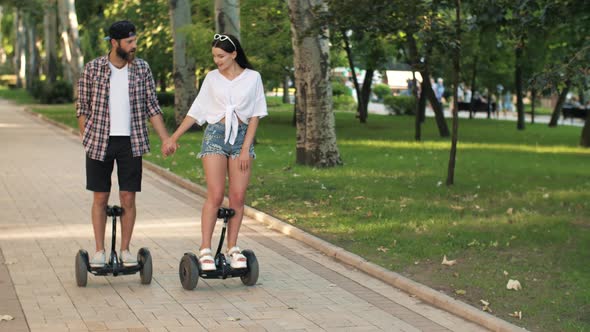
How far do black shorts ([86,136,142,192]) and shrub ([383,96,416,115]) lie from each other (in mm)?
39654

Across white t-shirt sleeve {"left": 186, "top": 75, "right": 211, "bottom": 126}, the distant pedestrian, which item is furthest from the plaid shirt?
the distant pedestrian

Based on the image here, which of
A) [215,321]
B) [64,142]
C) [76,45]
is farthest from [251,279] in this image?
[76,45]

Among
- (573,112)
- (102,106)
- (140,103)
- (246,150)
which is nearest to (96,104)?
(102,106)

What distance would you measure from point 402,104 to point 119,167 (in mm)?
40135

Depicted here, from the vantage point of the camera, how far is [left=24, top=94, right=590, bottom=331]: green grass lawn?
8617mm

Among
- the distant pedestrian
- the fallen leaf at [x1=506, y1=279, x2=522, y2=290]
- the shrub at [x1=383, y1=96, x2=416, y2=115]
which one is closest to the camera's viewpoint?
the fallen leaf at [x1=506, y1=279, x2=522, y2=290]

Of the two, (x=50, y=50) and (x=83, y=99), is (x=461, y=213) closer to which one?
(x=83, y=99)

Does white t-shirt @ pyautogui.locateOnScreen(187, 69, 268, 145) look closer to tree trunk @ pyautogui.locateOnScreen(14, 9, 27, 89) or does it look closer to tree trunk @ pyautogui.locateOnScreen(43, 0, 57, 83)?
tree trunk @ pyautogui.locateOnScreen(43, 0, 57, 83)

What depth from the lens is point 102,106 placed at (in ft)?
27.2

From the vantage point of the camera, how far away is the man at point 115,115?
828cm

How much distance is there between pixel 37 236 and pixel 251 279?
11.3ft

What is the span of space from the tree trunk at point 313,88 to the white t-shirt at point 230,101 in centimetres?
963

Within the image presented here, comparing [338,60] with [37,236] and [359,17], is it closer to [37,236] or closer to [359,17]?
[359,17]

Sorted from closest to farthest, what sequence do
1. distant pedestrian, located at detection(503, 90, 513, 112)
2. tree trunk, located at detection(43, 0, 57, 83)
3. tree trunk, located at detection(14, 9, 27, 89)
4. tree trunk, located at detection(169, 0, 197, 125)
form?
tree trunk, located at detection(169, 0, 197, 125), tree trunk, located at detection(43, 0, 57, 83), distant pedestrian, located at detection(503, 90, 513, 112), tree trunk, located at detection(14, 9, 27, 89)
